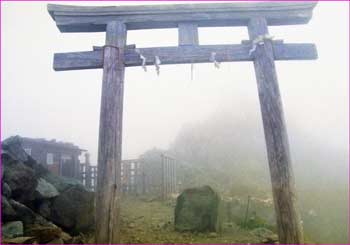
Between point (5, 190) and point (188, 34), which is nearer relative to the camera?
point (188, 34)

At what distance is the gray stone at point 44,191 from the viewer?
22.0 feet

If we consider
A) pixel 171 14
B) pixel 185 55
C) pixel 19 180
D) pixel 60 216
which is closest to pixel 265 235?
pixel 60 216

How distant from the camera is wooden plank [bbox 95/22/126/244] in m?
3.01

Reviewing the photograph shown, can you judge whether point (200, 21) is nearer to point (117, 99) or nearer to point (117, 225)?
point (117, 99)

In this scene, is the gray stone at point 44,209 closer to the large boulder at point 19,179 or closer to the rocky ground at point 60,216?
the rocky ground at point 60,216

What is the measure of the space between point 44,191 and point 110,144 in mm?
4537

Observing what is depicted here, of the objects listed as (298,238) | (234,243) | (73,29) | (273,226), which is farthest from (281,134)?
(273,226)

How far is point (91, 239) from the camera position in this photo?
6.24 metres

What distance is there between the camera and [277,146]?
10.7 feet

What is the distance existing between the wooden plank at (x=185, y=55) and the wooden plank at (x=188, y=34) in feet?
0.44

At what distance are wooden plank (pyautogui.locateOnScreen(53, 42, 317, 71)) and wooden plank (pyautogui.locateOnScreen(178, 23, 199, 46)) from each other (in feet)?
0.44

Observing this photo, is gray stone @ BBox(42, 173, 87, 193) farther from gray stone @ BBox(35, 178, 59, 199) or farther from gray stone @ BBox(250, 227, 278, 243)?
gray stone @ BBox(250, 227, 278, 243)

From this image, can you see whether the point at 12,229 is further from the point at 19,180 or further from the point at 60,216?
the point at 19,180

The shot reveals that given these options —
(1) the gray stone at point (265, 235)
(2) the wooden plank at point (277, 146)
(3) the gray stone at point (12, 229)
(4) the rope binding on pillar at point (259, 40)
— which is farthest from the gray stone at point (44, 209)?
(4) the rope binding on pillar at point (259, 40)
